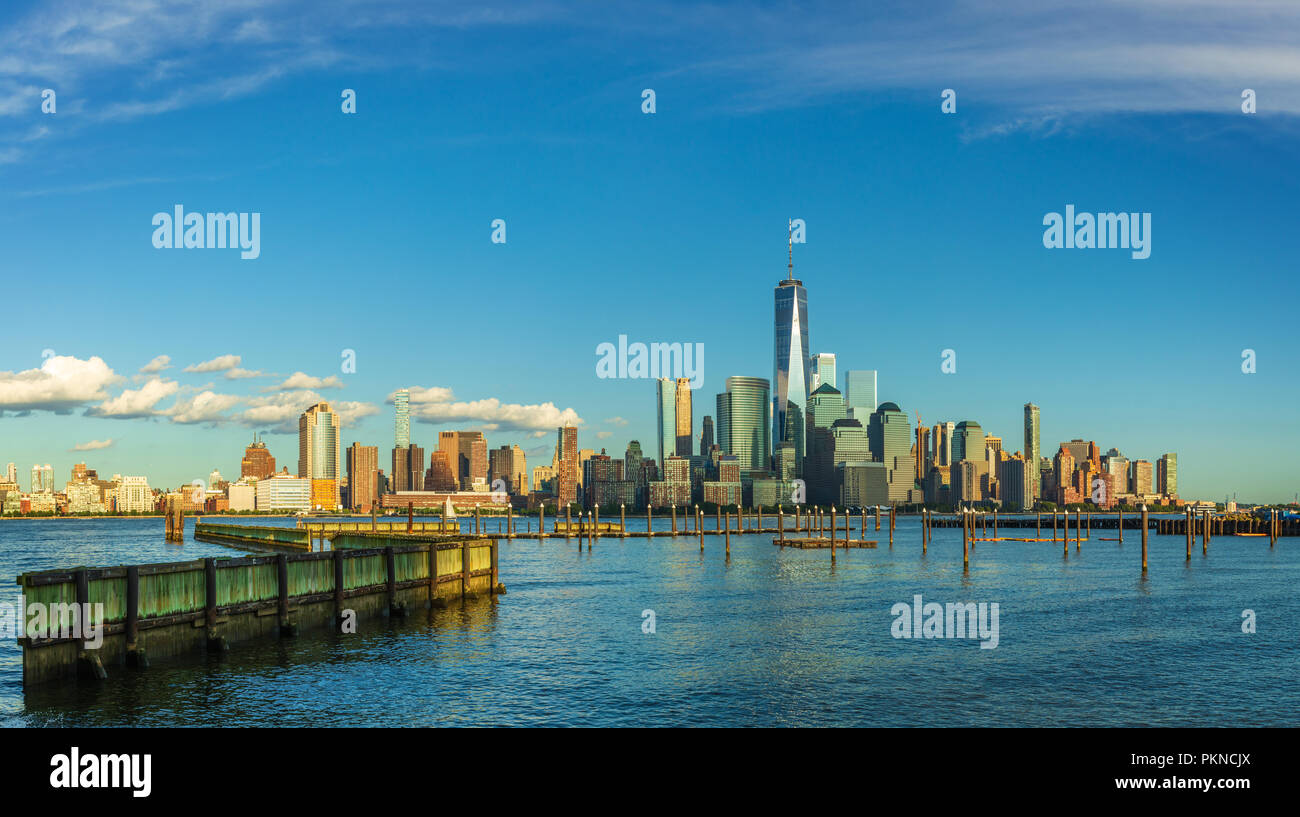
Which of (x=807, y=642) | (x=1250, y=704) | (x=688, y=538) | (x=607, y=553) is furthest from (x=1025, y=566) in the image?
(x=688, y=538)

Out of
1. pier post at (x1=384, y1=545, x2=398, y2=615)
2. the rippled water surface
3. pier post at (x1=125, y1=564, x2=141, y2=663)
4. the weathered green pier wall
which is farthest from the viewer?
pier post at (x1=384, y1=545, x2=398, y2=615)

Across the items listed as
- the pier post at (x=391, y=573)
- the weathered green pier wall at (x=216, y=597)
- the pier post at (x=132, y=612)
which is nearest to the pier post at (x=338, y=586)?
the weathered green pier wall at (x=216, y=597)

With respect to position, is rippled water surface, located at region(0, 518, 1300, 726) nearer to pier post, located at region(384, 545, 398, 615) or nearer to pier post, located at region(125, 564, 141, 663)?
pier post, located at region(125, 564, 141, 663)

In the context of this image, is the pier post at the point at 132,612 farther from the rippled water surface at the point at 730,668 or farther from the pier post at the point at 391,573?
the pier post at the point at 391,573

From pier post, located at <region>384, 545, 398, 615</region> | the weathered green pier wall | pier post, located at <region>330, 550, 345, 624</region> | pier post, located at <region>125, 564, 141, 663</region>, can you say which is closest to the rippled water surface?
the weathered green pier wall

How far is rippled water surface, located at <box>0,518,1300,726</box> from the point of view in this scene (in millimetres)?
31188

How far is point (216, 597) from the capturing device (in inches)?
1544

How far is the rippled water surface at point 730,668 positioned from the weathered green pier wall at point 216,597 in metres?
0.83

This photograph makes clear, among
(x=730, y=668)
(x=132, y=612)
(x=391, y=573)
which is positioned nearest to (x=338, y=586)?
(x=391, y=573)

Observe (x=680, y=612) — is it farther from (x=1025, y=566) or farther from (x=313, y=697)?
(x=1025, y=566)

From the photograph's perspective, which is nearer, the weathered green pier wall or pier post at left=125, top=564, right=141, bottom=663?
the weathered green pier wall

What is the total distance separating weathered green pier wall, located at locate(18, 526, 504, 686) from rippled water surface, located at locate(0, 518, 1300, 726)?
0.83 meters
